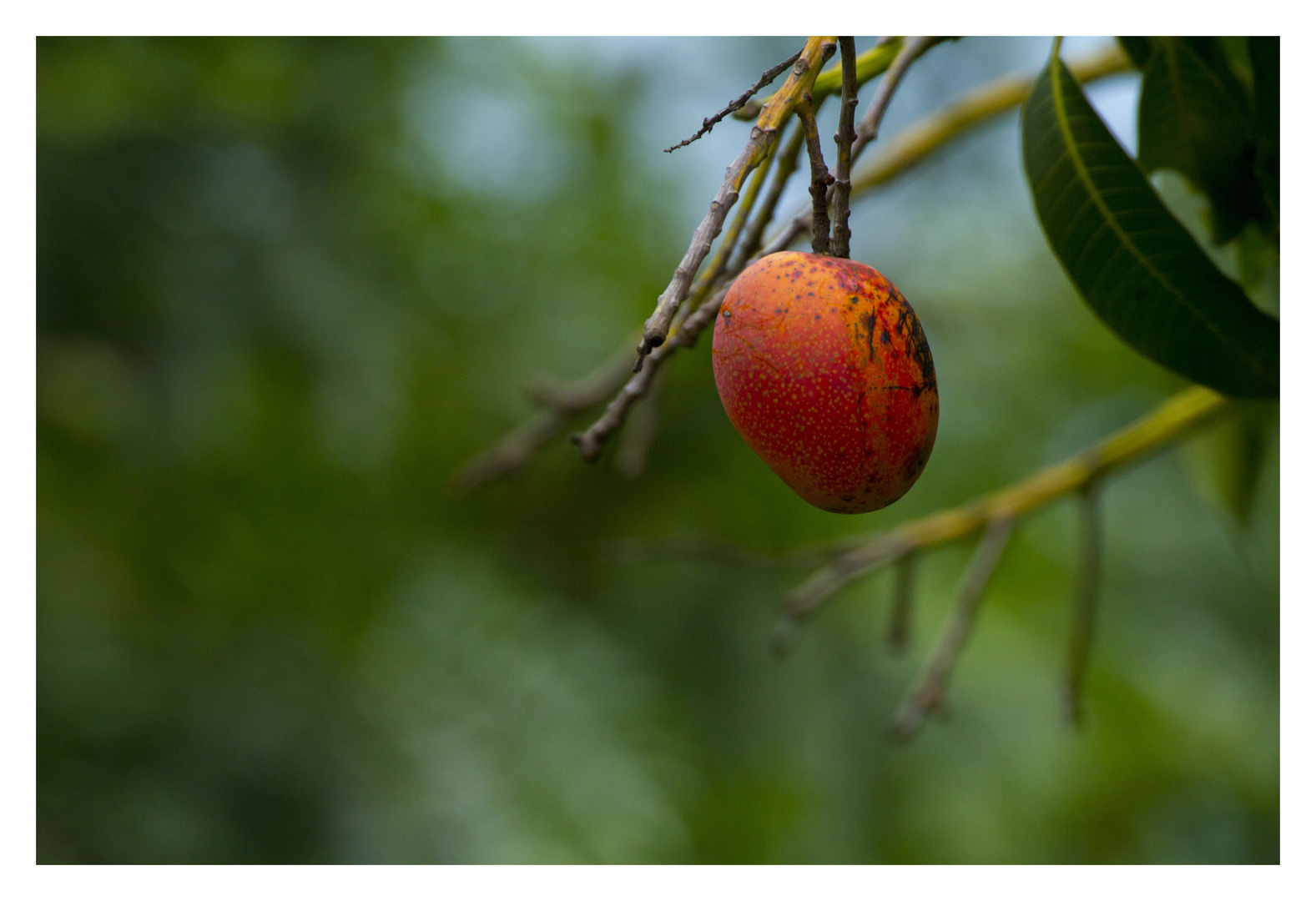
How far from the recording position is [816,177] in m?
0.25

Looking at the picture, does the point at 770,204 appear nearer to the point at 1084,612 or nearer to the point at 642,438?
the point at 642,438

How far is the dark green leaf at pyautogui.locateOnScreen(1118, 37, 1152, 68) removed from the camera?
47 centimetres

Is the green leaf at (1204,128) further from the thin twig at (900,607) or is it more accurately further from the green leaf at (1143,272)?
the thin twig at (900,607)

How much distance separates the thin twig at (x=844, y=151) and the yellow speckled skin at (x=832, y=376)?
13mm

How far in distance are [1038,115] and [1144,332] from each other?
0.11 meters

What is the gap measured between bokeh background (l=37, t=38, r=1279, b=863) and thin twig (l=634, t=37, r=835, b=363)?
94 centimetres

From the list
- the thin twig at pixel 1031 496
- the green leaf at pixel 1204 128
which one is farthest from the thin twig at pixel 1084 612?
the green leaf at pixel 1204 128

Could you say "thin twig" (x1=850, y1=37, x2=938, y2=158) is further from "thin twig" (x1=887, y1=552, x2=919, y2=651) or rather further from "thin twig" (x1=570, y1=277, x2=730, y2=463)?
"thin twig" (x1=887, y1=552, x2=919, y2=651)

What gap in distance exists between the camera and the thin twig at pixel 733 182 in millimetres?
178

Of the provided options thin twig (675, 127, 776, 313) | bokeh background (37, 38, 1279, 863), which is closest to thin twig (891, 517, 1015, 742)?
thin twig (675, 127, 776, 313)

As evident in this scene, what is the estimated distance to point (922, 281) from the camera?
1.95 metres

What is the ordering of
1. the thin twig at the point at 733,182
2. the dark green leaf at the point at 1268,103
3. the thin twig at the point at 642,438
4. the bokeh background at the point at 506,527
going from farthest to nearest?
the bokeh background at the point at 506,527 → the thin twig at the point at 642,438 → the dark green leaf at the point at 1268,103 → the thin twig at the point at 733,182

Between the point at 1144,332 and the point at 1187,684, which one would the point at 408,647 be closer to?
the point at 1144,332
